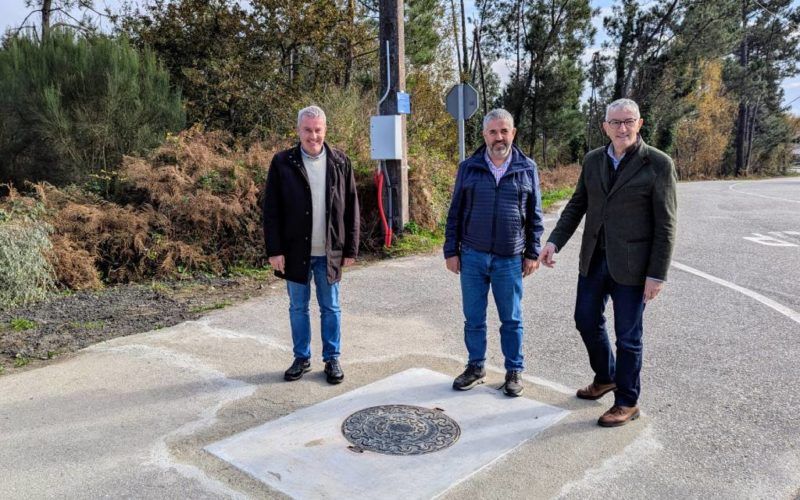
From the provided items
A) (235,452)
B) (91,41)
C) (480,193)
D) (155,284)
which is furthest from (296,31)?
(235,452)

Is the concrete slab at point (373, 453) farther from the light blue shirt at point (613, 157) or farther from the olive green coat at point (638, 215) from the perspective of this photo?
the light blue shirt at point (613, 157)

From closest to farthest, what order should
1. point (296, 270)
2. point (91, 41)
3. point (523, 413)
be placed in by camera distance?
point (523, 413) < point (296, 270) < point (91, 41)

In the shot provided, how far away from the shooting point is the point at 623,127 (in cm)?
342

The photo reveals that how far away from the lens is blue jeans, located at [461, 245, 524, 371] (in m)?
3.96

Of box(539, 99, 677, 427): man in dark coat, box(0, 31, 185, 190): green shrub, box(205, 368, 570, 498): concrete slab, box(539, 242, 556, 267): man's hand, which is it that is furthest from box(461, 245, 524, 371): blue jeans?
box(0, 31, 185, 190): green shrub

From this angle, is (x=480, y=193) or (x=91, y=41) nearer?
(x=480, y=193)

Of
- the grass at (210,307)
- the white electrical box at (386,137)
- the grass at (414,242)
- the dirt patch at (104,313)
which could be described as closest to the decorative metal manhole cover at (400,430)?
the dirt patch at (104,313)

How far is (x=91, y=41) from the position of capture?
1049cm

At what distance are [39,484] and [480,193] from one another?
117 inches

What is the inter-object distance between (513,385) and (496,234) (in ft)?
3.41

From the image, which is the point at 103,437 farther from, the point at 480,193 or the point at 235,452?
the point at 480,193

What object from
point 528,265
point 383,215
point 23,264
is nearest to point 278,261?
point 528,265

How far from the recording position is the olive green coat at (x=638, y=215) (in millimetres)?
3369

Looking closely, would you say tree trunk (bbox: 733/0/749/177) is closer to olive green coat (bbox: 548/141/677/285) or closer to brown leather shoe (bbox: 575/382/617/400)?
brown leather shoe (bbox: 575/382/617/400)
